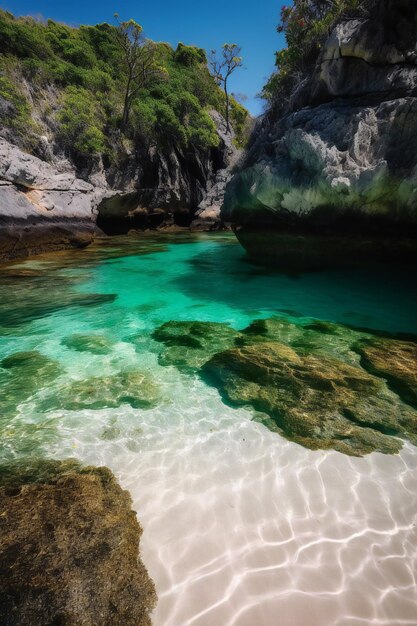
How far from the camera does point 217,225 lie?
1037 inches

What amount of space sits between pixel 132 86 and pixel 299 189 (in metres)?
21.6

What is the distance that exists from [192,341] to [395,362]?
312 centimetres

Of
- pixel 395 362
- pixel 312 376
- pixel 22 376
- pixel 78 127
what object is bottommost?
pixel 22 376

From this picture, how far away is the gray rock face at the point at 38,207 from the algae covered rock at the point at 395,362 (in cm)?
1228

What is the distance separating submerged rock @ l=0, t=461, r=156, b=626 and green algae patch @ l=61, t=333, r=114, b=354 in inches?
106

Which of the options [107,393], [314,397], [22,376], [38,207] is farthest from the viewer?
[38,207]

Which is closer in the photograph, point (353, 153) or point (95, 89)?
point (353, 153)

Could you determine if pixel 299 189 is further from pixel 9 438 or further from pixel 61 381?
pixel 9 438

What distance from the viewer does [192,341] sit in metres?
5.59

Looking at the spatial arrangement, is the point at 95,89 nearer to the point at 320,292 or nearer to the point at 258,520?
the point at 320,292

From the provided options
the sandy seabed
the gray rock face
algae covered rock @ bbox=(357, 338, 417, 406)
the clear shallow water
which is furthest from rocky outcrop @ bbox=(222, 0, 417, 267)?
the gray rock face

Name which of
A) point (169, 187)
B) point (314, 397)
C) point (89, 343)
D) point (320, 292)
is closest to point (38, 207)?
point (89, 343)

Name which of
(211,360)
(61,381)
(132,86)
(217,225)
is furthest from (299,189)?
(132,86)

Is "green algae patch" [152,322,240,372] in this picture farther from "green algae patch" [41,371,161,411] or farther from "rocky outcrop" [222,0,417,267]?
"rocky outcrop" [222,0,417,267]
